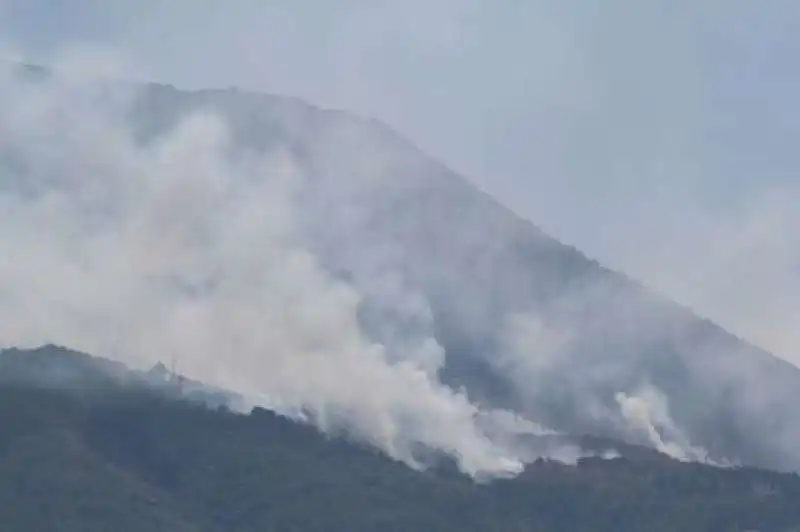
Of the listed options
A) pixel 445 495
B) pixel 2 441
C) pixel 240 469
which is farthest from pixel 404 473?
pixel 2 441

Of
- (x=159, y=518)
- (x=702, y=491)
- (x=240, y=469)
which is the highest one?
(x=702, y=491)

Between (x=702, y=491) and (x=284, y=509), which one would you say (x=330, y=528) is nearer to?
(x=284, y=509)

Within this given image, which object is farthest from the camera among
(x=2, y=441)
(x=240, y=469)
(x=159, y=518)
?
(x=240, y=469)

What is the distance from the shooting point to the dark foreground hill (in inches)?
6334

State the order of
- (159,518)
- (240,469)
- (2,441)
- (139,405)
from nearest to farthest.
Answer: (159,518)
(2,441)
(240,469)
(139,405)

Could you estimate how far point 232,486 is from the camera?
179125mm

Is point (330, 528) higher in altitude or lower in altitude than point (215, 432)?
lower

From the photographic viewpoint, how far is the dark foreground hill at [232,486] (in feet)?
528

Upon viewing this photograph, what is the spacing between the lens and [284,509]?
566 ft

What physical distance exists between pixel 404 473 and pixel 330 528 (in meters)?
24.6

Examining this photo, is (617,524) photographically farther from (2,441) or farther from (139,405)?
(2,441)

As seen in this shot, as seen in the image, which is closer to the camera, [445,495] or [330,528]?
[330,528]

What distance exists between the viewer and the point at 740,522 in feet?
612

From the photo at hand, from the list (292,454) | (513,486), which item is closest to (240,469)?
(292,454)
